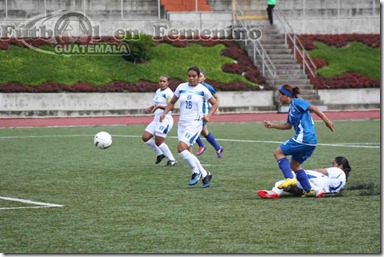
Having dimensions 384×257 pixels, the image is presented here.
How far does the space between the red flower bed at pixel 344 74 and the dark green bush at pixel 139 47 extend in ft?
23.4

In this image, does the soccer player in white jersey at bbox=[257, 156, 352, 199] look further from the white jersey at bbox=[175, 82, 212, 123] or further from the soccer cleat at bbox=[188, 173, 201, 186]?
the white jersey at bbox=[175, 82, 212, 123]

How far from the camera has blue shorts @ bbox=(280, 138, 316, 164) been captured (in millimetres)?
14391

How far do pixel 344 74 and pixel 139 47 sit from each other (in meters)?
9.66

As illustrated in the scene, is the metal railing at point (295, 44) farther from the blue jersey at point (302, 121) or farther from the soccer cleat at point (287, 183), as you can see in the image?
the soccer cleat at point (287, 183)

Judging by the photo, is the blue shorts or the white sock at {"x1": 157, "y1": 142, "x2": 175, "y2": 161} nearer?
the blue shorts

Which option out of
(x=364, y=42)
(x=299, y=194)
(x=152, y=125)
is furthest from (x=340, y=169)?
(x=364, y=42)

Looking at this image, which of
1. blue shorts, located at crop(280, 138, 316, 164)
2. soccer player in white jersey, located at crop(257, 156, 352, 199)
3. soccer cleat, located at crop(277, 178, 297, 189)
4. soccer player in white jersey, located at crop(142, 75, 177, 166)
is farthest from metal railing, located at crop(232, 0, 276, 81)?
soccer cleat, located at crop(277, 178, 297, 189)

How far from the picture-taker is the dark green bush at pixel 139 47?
4569 centimetres

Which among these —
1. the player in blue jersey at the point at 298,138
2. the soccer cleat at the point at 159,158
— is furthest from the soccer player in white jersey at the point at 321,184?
the soccer cleat at the point at 159,158

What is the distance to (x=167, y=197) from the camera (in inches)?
569

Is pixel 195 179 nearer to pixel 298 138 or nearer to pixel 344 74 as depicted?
pixel 298 138

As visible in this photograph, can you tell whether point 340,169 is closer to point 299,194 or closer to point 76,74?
point 299,194

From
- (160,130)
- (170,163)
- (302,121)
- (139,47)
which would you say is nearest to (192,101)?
(302,121)

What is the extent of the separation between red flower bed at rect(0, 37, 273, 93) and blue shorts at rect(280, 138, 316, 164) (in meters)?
27.3
